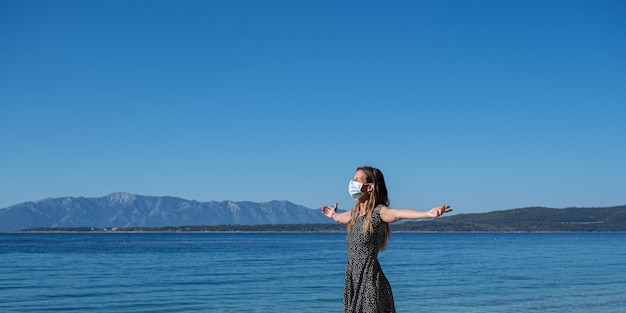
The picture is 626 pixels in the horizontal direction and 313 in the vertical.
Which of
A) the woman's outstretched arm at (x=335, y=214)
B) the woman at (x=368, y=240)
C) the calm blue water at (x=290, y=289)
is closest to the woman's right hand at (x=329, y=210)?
the woman's outstretched arm at (x=335, y=214)

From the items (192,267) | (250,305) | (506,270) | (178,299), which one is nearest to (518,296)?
(250,305)

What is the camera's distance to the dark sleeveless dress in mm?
6152

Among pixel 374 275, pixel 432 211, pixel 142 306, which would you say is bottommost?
pixel 142 306

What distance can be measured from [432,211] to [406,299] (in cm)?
1954

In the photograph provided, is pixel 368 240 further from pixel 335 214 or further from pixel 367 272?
pixel 335 214

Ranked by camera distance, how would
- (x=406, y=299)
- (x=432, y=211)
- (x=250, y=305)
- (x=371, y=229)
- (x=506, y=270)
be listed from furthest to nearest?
(x=506, y=270), (x=406, y=299), (x=250, y=305), (x=371, y=229), (x=432, y=211)

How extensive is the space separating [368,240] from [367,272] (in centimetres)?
26

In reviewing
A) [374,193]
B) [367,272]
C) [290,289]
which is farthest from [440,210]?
[290,289]

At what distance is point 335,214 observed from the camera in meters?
6.71

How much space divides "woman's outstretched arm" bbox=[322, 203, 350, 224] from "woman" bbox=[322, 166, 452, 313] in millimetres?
142

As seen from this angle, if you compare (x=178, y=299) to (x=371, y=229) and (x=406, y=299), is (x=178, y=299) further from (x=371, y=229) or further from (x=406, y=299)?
(x=371, y=229)

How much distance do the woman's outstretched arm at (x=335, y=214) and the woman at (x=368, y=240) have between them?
0.14 m

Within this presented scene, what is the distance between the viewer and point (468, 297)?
991 inches

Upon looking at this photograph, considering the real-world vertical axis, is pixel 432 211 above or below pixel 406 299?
above
